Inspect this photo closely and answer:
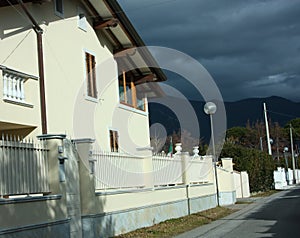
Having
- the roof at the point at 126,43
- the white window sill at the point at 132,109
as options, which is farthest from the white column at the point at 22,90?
the white window sill at the point at 132,109

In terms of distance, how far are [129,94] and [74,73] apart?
6.20m

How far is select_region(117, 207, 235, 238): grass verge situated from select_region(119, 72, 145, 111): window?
6.08 metres

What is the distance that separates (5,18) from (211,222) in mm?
9581

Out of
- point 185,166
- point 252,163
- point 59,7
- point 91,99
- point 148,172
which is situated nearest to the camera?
point 148,172

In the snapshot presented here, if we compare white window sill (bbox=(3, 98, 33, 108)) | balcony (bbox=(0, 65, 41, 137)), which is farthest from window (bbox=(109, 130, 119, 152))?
white window sill (bbox=(3, 98, 33, 108))

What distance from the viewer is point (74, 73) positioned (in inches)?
757

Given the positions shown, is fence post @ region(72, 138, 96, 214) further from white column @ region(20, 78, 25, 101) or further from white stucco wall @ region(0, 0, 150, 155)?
white column @ region(20, 78, 25, 101)

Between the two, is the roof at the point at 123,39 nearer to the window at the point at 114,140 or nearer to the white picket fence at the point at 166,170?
the window at the point at 114,140

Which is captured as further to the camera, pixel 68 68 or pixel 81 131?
pixel 81 131

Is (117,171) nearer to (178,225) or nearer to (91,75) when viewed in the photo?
(178,225)

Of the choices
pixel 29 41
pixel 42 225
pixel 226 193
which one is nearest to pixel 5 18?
pixel 29 41

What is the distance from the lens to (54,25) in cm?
1811

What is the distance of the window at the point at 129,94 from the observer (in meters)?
24.2

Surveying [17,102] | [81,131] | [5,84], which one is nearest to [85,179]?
[17,102]
